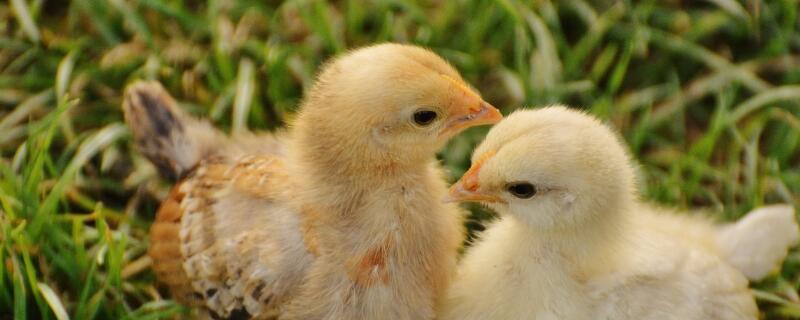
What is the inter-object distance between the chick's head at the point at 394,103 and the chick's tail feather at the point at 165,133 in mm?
825

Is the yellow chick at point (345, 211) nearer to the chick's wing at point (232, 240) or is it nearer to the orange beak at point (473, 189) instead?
the chick's wing at point (232, 240)

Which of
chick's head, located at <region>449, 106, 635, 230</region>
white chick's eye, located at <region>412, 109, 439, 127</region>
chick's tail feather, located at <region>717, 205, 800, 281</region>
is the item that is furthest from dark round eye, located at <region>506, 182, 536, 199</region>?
chick's tail feather, located at <region>717, 205, 800, 281</region>

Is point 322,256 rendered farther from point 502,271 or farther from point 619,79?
point 619,79

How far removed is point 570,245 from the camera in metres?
2.88

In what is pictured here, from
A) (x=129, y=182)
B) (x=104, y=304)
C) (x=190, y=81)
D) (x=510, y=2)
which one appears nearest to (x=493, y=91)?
(x=510, y=2)

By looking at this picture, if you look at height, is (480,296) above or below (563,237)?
below

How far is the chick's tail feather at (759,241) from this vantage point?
3455mm

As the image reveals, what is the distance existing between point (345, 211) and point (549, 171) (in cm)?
67

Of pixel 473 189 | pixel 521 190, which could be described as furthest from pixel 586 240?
pixel 473 189

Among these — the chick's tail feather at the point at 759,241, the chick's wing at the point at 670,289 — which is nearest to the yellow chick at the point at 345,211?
the chick's wing at the point at 670,289

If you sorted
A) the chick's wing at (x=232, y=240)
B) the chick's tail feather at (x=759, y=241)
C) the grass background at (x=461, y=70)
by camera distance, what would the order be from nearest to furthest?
the chick's wing at (x=232, y=240) < the chick's tail feather at (x=759, y=241) < the grass background at (x=461, y=70)

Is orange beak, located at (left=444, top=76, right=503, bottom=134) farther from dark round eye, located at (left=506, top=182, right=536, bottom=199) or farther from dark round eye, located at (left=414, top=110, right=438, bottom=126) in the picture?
dark round eye, located at (left=506, top=182, right=536, bottom=199)

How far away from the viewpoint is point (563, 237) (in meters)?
2.87

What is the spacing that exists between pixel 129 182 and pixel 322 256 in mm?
1272
